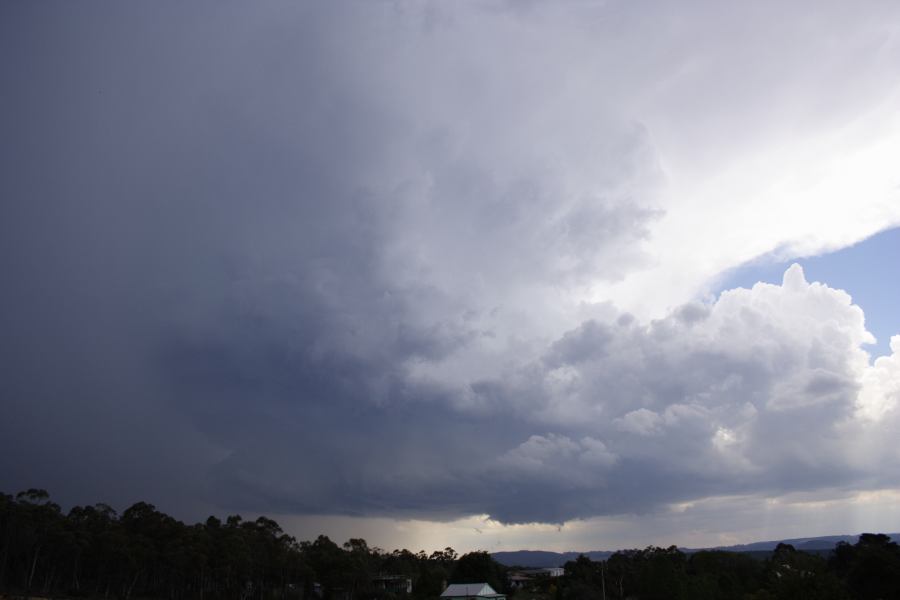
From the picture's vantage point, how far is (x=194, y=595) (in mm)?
121688

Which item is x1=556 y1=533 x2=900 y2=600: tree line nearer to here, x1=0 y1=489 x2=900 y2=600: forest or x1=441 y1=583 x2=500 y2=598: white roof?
x1=0 y1=489 x2=900 y2=600: forest

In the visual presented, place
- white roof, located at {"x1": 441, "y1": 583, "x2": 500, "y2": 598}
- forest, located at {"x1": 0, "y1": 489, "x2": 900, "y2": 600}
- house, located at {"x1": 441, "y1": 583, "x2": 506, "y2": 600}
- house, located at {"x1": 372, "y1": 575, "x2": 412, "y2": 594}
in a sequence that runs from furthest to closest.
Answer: house, located at {"x1": 372, "y1": 575, "x2": 412, "y2": 594} → white roof, located at {"x1": 441, "y1": 583, "x2": 500, "y2": 598} → house, located at {"x1": 441, "y1": 583, "x2": 506, "y2": 600} → forest, located at {"x1": 0, "y1": 489, "x2": 900, "y2": 600}

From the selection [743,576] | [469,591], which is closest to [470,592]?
[469,591]

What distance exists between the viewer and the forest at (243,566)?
9369 cm

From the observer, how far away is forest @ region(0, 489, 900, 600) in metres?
93.7

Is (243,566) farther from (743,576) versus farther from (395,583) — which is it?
(743,576)

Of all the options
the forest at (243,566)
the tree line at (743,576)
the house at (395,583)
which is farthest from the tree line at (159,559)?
the tree line at (743,576)

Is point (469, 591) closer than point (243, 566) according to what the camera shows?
No

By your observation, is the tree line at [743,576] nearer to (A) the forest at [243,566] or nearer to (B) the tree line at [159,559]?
(A) the forest at [243,566]

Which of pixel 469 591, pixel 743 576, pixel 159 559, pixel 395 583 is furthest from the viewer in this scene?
pixel 395 583

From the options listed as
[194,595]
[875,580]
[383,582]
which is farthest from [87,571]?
[875,580]

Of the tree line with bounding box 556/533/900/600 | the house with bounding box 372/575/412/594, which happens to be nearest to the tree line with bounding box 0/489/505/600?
the house with bounding box 372/575/412/594

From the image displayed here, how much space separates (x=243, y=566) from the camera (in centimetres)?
11212

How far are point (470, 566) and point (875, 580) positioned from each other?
293ft
